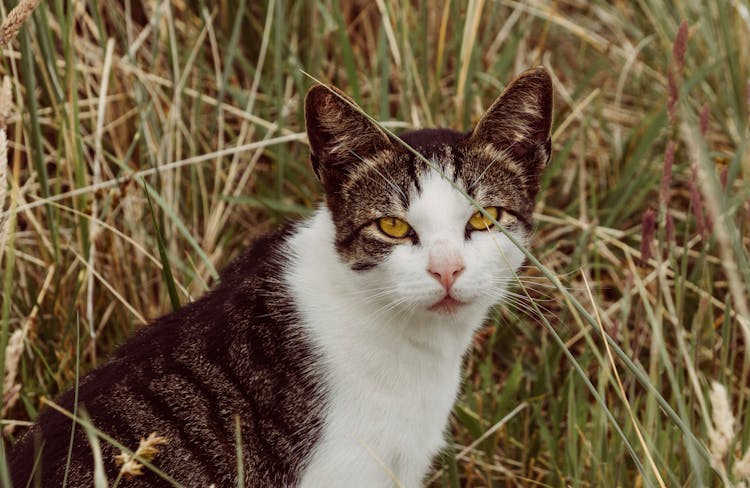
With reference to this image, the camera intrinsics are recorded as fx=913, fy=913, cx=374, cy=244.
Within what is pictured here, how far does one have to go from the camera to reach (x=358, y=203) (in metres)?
2.61

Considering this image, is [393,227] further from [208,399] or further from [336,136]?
[208,399]

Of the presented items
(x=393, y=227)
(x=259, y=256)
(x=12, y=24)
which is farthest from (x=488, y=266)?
(x=12, y=24)

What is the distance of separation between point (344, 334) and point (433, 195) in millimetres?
477

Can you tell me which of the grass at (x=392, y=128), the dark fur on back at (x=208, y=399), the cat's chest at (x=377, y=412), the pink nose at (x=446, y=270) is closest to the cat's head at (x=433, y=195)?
the pink nose at (x=446, y=270)

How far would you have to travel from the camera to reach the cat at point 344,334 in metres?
2.40

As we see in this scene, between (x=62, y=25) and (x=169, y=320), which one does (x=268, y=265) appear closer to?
(x=169, y=320)

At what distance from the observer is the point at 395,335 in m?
2.59

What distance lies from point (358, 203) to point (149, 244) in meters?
1.37

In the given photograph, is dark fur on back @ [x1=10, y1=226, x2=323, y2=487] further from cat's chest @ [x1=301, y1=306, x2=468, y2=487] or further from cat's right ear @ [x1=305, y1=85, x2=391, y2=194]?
cat's right ear @ [x1=305, y1=85, x2=391, y2=194]

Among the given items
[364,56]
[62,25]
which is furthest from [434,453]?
[364,56]

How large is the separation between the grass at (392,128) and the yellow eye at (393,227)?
2.12 feet

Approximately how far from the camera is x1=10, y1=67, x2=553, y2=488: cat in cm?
240

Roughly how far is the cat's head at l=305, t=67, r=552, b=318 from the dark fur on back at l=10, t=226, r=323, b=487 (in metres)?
0.31

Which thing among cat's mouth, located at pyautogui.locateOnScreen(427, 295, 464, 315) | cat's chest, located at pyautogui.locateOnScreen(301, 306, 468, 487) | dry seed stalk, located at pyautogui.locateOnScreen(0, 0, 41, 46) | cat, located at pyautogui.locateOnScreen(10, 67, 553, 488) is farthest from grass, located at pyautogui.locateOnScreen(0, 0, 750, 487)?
dry seed stalk, located at pyautogui.locateOnScreen(0, 0, 41, 46)
